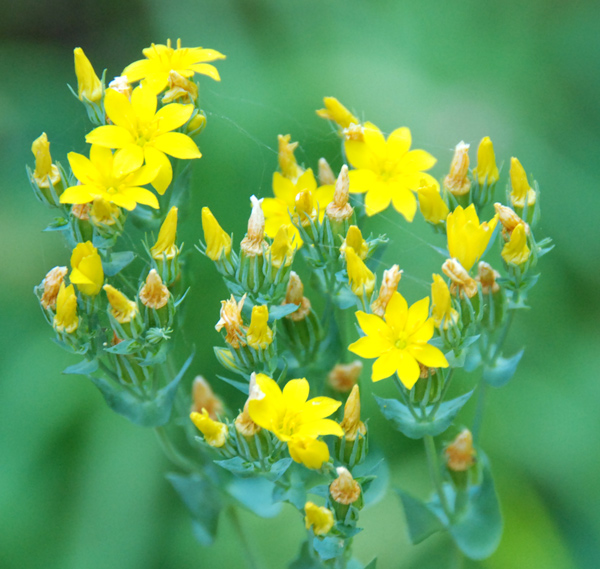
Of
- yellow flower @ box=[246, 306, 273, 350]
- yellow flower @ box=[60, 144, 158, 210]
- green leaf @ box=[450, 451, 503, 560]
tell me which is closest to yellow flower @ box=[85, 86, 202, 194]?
yellow flower @ box=[60, 144, 158, 210]

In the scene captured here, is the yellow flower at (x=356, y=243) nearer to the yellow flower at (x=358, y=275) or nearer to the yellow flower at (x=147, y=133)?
the yellow flower at (x=358, y=275)

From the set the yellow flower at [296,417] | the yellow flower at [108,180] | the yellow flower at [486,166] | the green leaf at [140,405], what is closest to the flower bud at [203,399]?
the green leaf at [140,405]

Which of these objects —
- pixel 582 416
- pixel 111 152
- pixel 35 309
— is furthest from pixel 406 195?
pixel 35 309

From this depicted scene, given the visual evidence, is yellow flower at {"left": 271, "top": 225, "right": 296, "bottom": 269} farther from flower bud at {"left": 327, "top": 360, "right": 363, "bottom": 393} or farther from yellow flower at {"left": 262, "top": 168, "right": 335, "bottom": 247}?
flower bud at {"left": 327, "top": 360, "right": 363, "bottom": 393}

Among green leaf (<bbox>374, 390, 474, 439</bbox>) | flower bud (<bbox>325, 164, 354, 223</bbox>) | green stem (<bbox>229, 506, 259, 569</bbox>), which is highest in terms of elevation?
flower bud (<bbox>325, 164, 354, 223</bbox>)

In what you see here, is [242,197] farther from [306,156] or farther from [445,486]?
[445,486]
